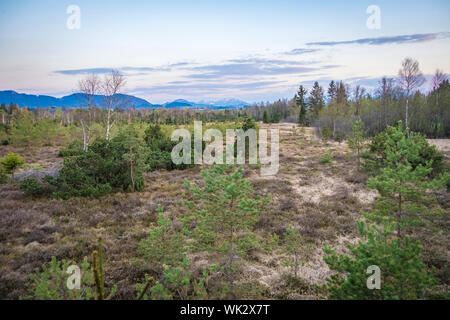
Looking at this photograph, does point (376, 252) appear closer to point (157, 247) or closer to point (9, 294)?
point (157, 247)

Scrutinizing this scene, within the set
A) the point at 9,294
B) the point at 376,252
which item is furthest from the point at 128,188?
the point at 376,252

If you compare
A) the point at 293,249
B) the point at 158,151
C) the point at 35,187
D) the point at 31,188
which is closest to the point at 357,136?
the point at 293,249

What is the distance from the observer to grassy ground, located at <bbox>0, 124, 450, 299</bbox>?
6.02 metres

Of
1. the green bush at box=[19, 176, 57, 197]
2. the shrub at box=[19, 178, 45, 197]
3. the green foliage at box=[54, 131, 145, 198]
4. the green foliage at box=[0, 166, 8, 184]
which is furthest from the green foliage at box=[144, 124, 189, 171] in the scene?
the green foliage at box=[0, 166, 8, 184]

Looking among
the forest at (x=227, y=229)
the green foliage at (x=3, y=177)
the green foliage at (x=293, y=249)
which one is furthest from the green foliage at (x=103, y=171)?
the green foliage at (x=293, y=249)

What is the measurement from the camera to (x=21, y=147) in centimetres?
3312

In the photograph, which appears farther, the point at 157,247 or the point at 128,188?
the point at 128,188

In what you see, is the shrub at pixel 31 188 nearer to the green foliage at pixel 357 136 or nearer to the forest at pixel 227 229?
the forest at pixel 227 229

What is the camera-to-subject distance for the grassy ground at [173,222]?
602cm

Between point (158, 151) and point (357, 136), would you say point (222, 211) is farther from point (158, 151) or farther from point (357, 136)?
point (158, 151)

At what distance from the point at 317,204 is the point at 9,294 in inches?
429

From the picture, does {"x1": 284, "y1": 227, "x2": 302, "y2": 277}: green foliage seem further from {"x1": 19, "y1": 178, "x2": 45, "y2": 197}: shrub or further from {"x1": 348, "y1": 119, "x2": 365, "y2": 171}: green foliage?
{"x1": 19, "y1": 178, "x2": 45, "y2": 197}: shrub
